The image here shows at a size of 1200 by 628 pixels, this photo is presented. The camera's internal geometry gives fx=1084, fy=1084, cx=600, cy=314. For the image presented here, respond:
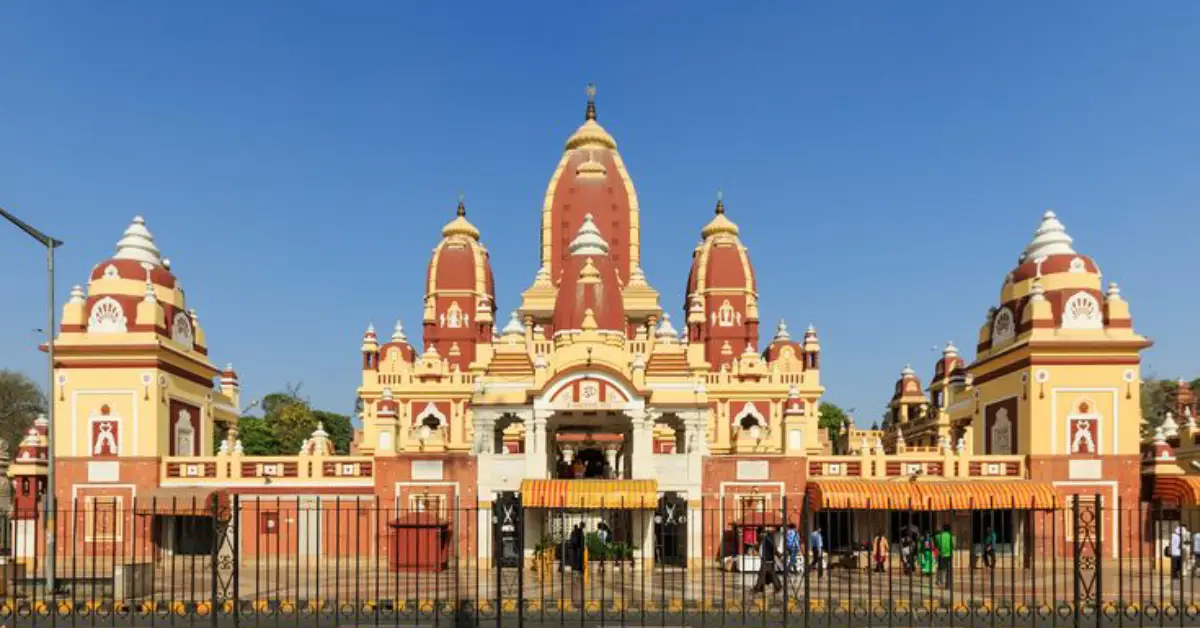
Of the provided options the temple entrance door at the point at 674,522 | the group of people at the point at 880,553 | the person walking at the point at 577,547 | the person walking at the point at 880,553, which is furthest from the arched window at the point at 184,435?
the person walking at the point at 880,553

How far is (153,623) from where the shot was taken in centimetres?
1627

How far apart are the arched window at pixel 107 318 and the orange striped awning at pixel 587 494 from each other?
545 inches

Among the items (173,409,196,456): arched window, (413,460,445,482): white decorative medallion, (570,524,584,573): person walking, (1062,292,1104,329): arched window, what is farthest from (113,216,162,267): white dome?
(1062,292,1104,329): arched window

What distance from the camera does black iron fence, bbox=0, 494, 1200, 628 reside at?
17266mm

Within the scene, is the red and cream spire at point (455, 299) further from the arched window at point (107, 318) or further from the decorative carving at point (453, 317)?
the arched window at point (107, 318)

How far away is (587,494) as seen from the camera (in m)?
27.8

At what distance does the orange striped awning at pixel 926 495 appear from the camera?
2894cm

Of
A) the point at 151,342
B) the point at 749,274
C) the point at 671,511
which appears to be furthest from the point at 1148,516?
the point at 151,342

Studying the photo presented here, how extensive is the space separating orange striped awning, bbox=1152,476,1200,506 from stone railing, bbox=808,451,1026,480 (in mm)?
3710

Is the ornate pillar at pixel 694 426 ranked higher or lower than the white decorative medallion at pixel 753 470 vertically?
higher

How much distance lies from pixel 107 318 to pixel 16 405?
40.8 meters

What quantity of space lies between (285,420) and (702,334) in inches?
1486

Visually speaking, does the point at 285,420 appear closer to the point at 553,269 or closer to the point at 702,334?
the point at 553,269

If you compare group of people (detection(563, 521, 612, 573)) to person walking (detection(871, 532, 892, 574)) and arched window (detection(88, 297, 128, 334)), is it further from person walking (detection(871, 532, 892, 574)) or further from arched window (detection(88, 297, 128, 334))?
arched window (detection(88, 297, 128, 334))
